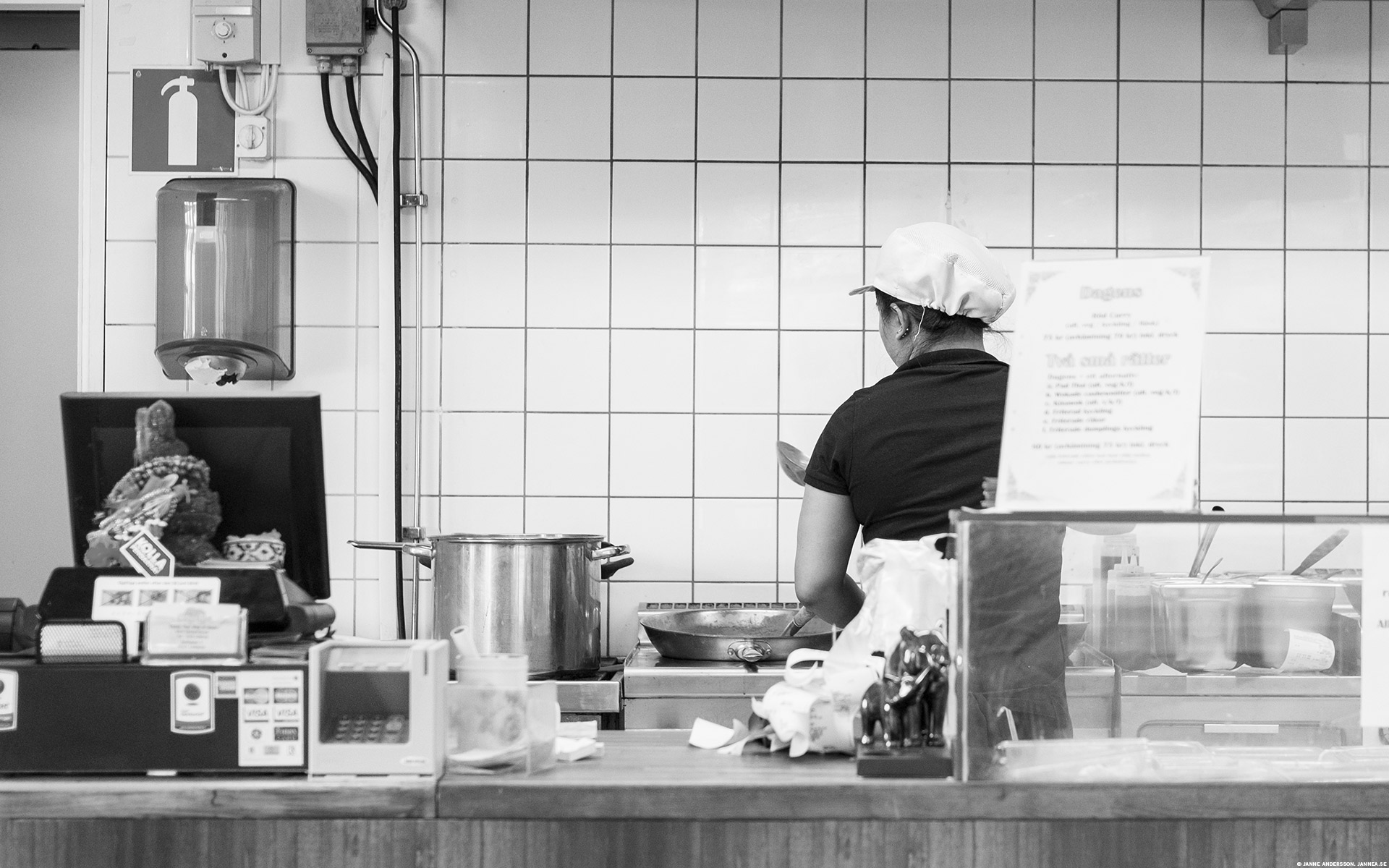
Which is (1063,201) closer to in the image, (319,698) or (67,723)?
(319,698)

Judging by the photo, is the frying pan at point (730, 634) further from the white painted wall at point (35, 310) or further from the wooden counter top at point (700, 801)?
the white painted wall at point (35, 310)

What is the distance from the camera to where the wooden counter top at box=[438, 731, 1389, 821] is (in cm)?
127

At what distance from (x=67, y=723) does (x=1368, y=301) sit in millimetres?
2823

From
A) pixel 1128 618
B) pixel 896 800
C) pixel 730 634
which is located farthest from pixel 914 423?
Answer: pixel 730 634

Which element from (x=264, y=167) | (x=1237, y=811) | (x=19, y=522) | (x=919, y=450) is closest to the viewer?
(x=1237, y=811)

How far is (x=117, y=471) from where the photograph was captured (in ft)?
4.79

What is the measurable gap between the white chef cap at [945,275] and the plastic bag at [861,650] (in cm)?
37

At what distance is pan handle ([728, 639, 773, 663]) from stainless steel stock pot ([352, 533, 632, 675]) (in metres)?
0.31

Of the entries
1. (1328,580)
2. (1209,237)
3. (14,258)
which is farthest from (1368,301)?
(14,258)

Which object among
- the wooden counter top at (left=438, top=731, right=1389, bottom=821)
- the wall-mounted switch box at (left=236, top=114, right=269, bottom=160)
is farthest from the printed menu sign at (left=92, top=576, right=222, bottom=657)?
the wall-mounted switch box at (left=236, top=114, right=269, bottom=160)

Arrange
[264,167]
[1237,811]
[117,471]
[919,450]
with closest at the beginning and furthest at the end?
[1237,811]
[117,471]
[919,450]
[264,167]

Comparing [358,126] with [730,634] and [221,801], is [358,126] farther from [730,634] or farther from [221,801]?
[221,801]

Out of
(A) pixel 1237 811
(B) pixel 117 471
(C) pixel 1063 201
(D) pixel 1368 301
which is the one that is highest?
(C) pixel 1063 201

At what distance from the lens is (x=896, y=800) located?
127 cm
